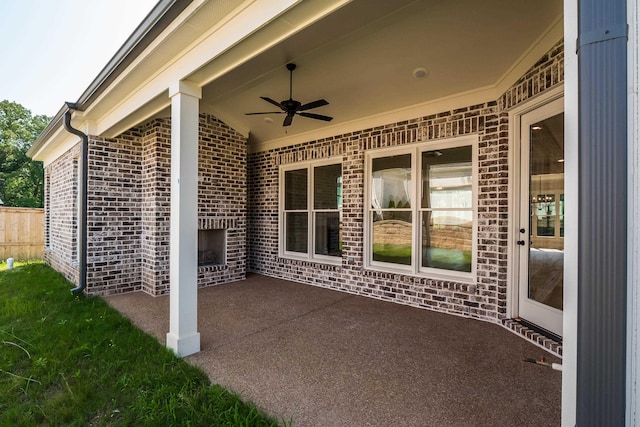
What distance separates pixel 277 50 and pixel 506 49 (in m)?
2.28

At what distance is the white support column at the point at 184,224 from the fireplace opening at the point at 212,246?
9.61 feet

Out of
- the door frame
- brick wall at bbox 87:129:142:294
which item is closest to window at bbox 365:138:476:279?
the door frame

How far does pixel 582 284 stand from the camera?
1.00 meters

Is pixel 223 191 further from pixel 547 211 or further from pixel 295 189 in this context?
pixel 547 211

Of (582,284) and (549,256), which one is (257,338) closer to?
(582,284)

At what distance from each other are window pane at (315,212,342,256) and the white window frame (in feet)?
0.26

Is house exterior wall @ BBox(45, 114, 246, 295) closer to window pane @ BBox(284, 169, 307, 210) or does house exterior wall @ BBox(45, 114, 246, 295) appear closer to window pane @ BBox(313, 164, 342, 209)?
window pane @ BBox(284, 169, 307, 210)

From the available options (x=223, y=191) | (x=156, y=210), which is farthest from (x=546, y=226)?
(x=156, y=210)

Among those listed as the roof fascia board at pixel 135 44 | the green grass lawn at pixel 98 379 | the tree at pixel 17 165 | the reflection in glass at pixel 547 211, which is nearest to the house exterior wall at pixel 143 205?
the roof fascia board at pixel 135 44

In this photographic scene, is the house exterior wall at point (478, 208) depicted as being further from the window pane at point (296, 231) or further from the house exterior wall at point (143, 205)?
the house exterior wall at point (143, 205)

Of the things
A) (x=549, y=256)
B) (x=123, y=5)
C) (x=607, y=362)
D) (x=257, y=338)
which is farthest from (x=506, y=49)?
(x=123, y=5)

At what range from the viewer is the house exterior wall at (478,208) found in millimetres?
3643

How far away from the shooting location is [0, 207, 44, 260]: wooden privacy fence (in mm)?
8461

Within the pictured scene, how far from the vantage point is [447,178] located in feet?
14.2
